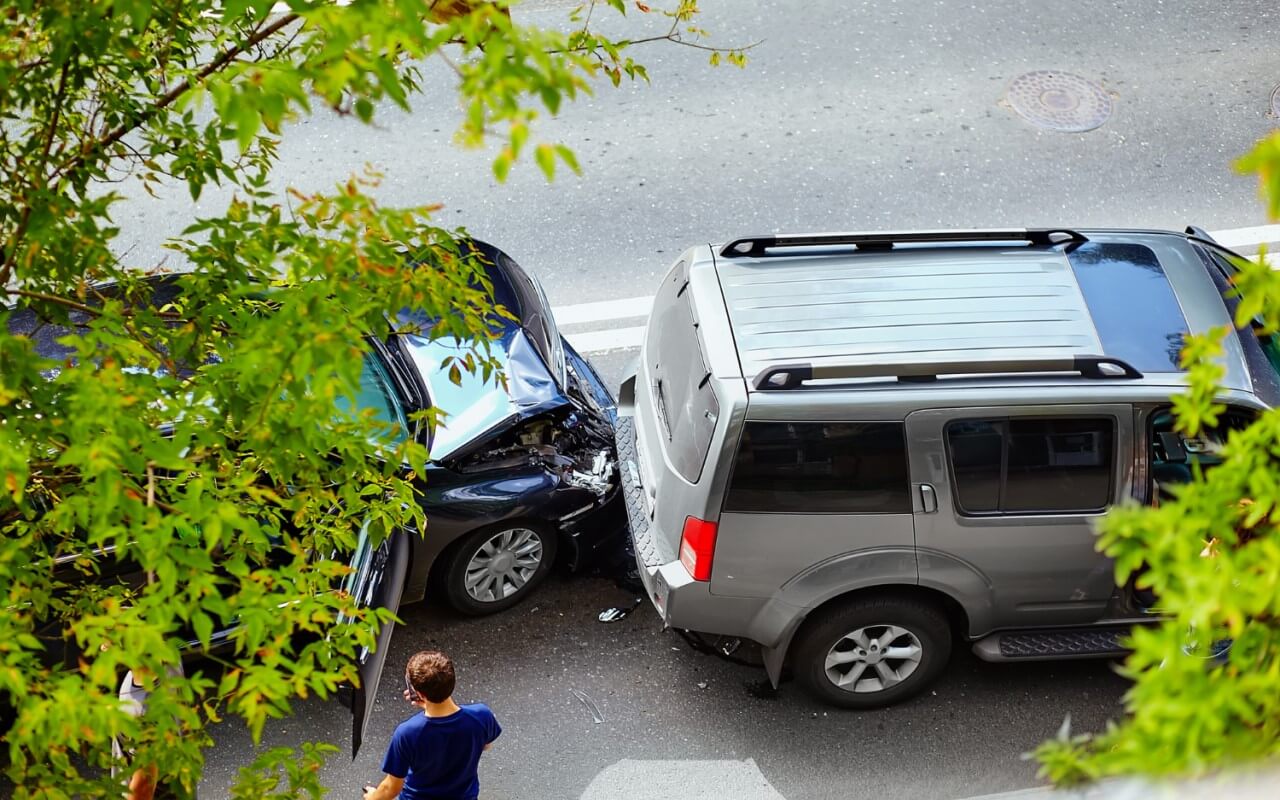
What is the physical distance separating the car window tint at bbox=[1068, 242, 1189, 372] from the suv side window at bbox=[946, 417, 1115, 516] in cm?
41

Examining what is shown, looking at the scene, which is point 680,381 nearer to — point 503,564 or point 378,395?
point 503,564

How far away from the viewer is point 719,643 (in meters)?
6.07

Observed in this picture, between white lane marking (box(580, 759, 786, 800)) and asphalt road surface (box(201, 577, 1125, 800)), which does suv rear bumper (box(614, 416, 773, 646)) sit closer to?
asphalt road surface (box(201, 577, 1125, 800))

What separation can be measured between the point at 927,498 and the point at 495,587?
2498 mm

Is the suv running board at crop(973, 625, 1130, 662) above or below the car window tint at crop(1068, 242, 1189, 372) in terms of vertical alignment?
below

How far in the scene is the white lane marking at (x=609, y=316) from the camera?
8448 mm

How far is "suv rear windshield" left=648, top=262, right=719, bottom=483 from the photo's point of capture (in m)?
5.52

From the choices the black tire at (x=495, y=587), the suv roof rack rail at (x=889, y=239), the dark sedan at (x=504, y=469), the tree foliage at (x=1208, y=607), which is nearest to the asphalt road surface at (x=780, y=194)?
the black tire at (x=495, y=587)

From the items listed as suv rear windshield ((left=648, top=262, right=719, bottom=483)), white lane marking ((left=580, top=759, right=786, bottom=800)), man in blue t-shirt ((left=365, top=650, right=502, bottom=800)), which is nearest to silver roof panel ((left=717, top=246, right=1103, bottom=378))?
suv rear windshield ((left=648, top=262, right=719, bottom=483))

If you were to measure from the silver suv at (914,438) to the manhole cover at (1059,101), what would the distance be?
14.6 ft

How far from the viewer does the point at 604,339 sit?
8.50 meters

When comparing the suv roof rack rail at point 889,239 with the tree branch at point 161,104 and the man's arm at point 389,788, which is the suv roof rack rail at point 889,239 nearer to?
the tree branch at point 161,104

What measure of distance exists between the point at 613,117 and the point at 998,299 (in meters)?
5.37

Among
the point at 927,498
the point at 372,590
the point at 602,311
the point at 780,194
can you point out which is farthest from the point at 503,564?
the point at 780,194
